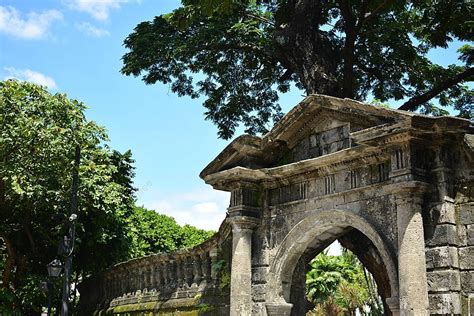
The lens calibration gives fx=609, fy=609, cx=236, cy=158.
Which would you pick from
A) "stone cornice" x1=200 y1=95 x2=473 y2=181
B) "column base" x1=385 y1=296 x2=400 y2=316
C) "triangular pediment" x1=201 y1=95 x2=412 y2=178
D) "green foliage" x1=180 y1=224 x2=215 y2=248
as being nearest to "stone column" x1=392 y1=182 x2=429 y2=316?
"column base" x1=385 y1=296 x2=400 y2=316

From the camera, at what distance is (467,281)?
699 centimetres

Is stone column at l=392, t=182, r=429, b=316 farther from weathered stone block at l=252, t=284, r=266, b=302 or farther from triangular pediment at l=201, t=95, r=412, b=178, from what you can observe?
weathered stone block at l=252, t=284, r=266, b=302

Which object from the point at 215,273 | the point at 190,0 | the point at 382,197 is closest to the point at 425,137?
the point at 382,197

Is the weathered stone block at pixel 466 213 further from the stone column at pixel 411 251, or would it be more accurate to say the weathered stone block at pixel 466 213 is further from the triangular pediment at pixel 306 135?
the triangular pediment at pixel 306 135

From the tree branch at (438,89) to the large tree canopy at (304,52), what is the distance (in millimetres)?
21

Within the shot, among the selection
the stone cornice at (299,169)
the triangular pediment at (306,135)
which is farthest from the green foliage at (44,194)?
the triangular pediment at (306,135)

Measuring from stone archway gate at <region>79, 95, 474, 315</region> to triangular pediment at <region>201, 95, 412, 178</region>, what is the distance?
0.06 feet

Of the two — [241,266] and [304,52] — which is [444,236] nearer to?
[241,266]

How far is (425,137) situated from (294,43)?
5495 mm

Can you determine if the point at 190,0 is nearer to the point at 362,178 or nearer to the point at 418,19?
the point at 418,19

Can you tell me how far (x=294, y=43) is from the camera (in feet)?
40.6

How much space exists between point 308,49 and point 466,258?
6415 millimetres

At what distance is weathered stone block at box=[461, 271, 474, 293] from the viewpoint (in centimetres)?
695

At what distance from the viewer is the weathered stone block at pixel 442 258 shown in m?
7.02
